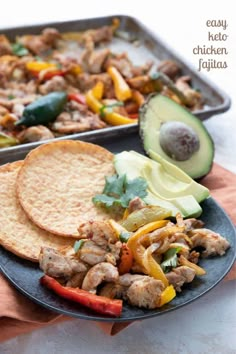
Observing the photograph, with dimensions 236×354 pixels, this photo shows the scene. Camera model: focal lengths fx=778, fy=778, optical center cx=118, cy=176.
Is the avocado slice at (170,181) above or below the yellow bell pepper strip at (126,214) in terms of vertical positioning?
below

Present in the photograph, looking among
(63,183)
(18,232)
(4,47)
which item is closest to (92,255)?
(18,232)

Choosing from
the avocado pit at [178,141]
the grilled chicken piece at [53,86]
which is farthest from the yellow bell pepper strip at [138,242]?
the grilled chicken piece at [53,86]

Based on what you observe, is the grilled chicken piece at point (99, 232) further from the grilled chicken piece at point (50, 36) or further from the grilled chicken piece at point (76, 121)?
the grilled chicken piece at point (50, 36)

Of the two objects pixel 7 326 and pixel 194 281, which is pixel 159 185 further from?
pixel 7 326

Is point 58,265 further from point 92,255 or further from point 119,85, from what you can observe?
point 119,85

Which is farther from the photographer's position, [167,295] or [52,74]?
[52,74]

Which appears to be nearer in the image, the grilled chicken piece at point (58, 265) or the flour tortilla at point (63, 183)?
the grilled chicken piece at point (58, 265)

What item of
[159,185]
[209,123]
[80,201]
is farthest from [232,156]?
[80,201]

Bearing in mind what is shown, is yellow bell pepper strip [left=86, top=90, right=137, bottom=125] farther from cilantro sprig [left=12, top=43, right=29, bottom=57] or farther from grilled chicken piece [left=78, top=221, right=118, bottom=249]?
grilled chicken piece [left=78, top=221, right=118, bottom=249]
